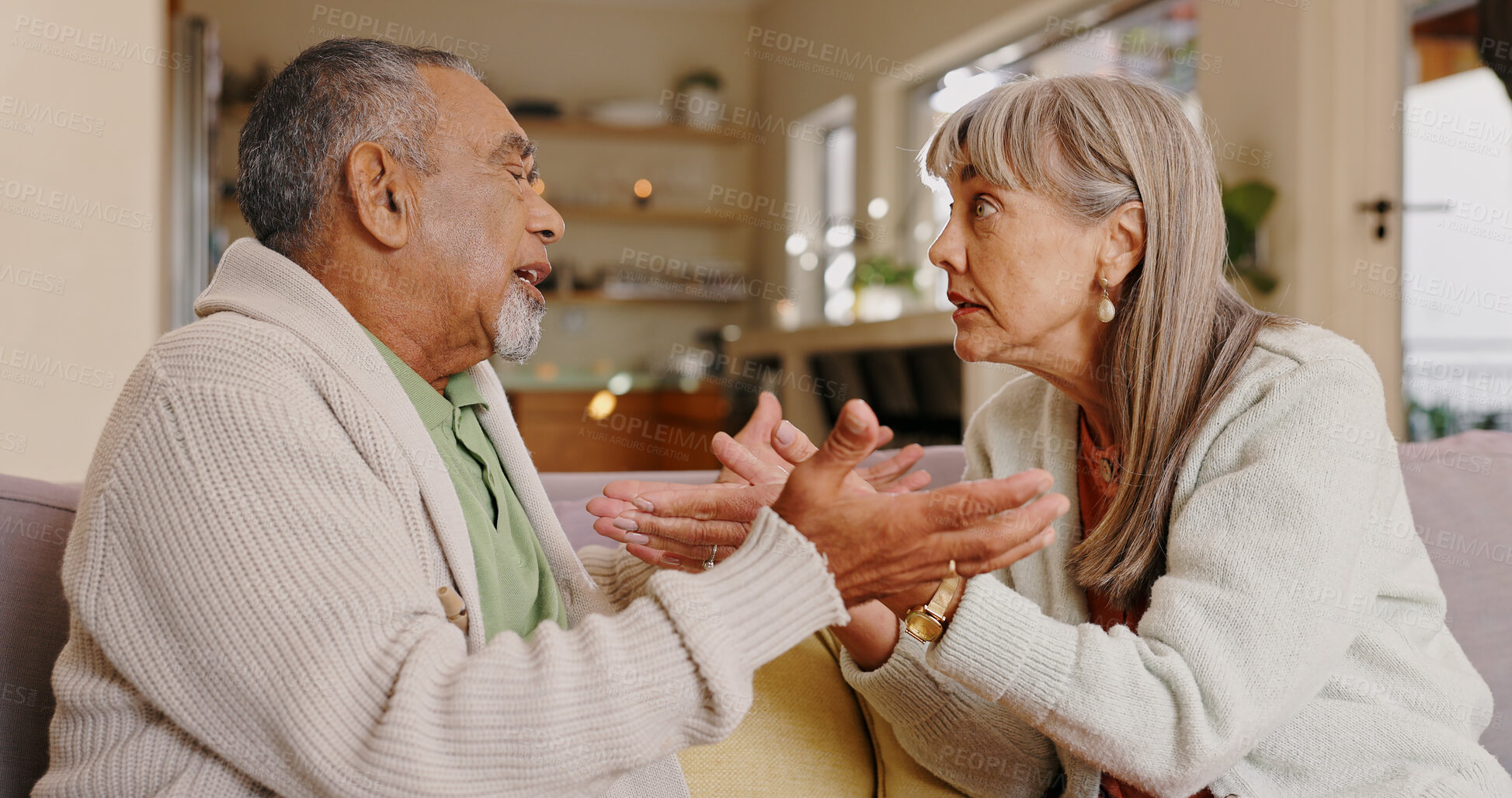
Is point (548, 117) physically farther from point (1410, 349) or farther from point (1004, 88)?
point (1004, 88)

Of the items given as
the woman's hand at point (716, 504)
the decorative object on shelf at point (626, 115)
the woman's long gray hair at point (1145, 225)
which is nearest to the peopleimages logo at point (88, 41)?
the woman's hand at point (716, 504)

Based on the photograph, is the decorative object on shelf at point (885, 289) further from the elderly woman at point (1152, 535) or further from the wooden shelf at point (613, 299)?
the elderly woman at point (1152, 535)

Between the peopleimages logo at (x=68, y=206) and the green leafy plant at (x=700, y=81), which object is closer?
the peopleimages logo at (x=68, y=206)

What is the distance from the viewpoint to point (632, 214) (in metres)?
6.90

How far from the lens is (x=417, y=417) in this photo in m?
1.05

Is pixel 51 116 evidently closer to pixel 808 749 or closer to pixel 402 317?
pixel 402 317

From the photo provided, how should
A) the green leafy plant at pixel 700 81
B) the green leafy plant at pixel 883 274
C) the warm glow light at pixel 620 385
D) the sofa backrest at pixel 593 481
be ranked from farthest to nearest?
the green leafy plant at pixel 700 81 < the warm glow light at pixel 620 385 < the green leafy plant at pixel 883 274 < the sofa backrest at pixel 593 481

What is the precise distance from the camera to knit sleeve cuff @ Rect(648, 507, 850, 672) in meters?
0.85

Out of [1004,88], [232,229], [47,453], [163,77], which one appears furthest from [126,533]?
[232,229]

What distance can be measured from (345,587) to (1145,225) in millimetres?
1007

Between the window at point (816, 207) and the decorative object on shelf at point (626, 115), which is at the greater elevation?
the decorative object on shelf at point (626, 115)

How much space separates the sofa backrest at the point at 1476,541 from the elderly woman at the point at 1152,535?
41 centimetres

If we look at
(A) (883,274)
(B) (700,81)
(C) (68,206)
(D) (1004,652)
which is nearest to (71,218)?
(C) (68,206)

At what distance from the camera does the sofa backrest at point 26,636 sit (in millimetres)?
1140
